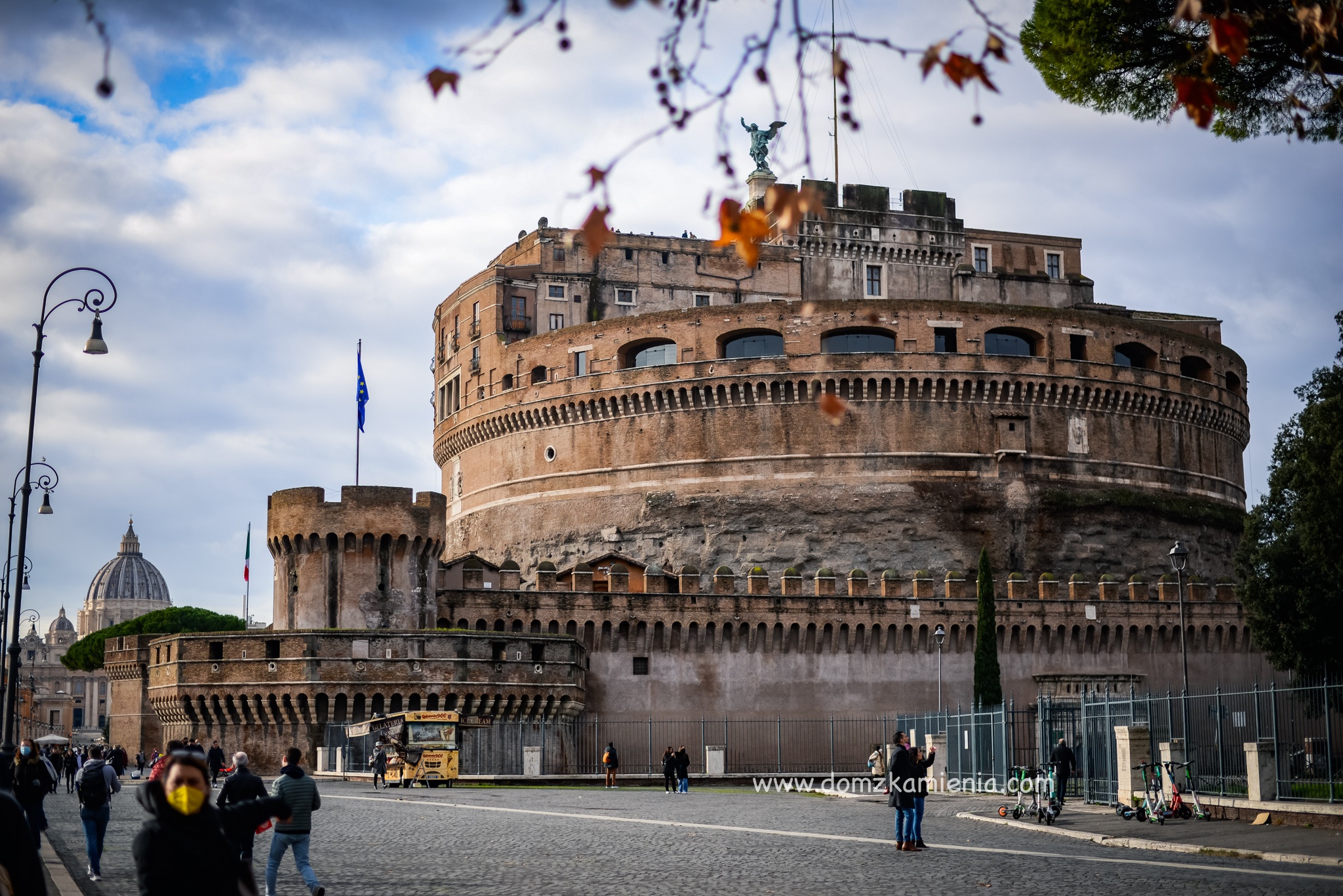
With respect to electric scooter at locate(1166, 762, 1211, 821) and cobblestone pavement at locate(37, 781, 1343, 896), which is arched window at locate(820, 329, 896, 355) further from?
electric scooter at locate(1166, 762, 1211, 821)

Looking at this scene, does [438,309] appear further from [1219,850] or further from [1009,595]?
[1219,850]

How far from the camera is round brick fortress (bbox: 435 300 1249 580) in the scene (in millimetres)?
50969

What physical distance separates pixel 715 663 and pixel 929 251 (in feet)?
84.6

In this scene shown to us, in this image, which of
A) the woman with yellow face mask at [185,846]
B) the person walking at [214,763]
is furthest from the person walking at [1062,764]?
the person walking at [214,763]

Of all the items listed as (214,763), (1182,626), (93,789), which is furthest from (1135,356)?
(93,789)

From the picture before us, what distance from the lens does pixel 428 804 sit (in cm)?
2392

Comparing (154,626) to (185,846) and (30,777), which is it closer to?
(30,777)

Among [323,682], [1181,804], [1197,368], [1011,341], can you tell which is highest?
[1011,341]

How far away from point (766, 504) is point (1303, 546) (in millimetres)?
21893

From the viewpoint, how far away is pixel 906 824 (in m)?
16.2

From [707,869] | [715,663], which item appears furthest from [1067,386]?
→ [707,869]

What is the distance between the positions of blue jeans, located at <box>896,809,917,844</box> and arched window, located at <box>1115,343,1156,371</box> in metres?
41.1

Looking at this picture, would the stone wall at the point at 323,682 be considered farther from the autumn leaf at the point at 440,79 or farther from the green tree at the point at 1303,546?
the autumn leaf at the point at 440,79

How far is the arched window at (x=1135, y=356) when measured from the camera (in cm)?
5484
